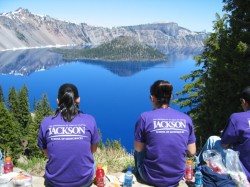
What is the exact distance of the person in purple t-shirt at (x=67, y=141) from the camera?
5.21m

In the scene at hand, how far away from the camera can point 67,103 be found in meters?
5.35

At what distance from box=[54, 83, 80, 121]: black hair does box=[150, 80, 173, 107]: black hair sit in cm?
148

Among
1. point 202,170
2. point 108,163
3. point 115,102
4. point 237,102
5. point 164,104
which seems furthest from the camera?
point 115,102

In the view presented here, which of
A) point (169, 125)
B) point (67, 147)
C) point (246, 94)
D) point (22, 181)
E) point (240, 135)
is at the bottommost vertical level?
point (22, 181)

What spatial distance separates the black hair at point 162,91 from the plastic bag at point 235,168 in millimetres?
1466

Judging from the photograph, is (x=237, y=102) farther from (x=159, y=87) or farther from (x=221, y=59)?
(x=159, y=87)

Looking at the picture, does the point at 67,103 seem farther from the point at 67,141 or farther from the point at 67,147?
the point at 67,147

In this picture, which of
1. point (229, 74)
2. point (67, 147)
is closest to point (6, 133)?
point (229, 74)

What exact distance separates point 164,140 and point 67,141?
1751mm

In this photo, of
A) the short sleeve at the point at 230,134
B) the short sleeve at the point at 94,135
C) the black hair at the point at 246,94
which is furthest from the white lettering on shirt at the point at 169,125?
the black hair at the point at 246,94

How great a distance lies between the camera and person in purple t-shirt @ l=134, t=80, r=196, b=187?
5.38 metres

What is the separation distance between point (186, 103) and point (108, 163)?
14758 mm

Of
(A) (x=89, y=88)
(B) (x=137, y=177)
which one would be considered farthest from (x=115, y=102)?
(B) (x=137, y=177)

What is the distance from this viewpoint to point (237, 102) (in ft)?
41.0
